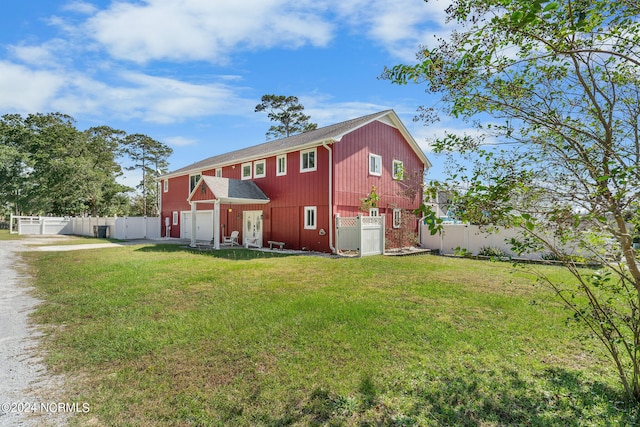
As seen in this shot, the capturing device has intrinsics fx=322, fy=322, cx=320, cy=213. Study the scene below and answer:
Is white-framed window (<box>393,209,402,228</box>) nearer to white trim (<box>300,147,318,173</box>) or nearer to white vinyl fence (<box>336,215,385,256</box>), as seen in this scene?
white vinyl fence (<box>336,215,385,256</box>)

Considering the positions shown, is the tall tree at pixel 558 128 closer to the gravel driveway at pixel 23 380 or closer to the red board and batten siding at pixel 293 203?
the gravel driveway at pixel 23 380

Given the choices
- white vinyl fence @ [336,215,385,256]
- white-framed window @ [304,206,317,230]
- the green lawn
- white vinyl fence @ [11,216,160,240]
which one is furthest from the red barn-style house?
white vinyl fence @ [11,216,160,240]

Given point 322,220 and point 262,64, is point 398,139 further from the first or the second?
point 262,64

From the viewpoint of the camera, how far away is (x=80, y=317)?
512cm

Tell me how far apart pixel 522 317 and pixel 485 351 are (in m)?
1.73

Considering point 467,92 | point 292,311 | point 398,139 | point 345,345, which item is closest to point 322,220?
point 398,139

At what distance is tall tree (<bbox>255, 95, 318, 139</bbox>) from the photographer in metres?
35.6

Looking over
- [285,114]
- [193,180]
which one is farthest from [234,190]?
[285,114]

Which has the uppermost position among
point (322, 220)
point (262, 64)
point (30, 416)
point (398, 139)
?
point (262, 64)

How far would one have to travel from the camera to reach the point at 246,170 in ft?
62.2

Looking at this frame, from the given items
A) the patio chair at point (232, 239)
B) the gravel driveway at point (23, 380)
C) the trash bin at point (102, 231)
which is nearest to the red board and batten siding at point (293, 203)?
the patio chair at point (232, 239)

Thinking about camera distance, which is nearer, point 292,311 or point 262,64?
point 292,311

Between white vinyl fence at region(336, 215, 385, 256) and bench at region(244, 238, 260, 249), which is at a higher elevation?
white vinyl fence at region(336, 215, 385, 256)

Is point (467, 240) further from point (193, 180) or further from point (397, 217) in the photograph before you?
point (193, 180)
